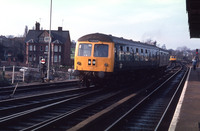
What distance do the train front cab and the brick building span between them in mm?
46152

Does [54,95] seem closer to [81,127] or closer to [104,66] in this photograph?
[104,66]

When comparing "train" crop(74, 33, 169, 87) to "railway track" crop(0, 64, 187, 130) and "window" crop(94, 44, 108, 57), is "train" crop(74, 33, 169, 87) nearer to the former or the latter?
"window" crop(94, 44, 108, 57)

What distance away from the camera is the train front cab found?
1509 centimetres

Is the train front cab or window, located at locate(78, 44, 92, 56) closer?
the train front cab

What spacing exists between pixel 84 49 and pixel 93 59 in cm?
87

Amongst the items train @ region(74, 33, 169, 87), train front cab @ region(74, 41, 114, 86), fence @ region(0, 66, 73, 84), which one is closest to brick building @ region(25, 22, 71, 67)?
fence @ region(0, 66, 73, 84)

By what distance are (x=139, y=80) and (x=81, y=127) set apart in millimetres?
16390

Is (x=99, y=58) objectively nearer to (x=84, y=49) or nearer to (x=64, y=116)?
(x=84, y=49)

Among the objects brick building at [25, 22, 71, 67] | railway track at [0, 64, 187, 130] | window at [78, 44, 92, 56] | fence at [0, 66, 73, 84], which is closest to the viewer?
railway track at [0, 64, 187, 130]

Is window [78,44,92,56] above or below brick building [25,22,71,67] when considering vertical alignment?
below

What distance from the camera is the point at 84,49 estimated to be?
15781 millimetres

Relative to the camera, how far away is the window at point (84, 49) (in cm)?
1560

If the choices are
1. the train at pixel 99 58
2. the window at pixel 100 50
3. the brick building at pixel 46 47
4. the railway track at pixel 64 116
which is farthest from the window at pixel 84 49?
the brick building at pixel 46 47

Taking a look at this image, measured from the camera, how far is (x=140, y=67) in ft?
65.5
